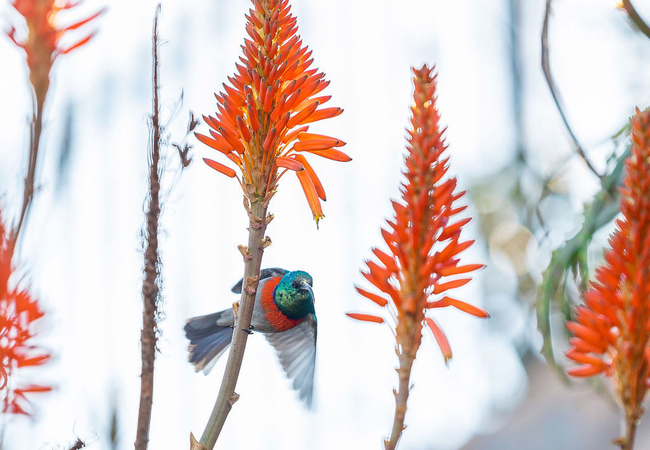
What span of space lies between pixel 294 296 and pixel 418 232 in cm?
198

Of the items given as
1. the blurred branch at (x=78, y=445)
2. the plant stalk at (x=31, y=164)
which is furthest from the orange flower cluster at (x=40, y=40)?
the blurred branch at (x=78, y=445)

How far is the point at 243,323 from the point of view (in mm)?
661

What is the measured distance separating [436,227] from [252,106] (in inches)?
9.5

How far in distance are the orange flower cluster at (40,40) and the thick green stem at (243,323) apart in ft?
0.95

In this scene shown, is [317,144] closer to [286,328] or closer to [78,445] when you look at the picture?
[78,445]

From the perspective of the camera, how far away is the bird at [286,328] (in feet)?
8.02

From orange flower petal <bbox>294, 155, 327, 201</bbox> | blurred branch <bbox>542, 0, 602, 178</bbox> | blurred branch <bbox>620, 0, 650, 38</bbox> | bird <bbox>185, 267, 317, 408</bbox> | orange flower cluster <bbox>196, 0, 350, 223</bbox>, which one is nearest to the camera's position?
orange flower cluster <bbox>196, 0, 350, 223</bbox>

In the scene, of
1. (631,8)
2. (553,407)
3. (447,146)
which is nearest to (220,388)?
(447,146)

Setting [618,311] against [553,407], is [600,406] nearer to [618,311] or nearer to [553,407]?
[553,407]

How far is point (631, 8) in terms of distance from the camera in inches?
46.9

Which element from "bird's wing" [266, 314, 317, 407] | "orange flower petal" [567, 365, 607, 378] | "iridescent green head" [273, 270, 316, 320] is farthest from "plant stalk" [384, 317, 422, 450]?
"iridescent green head" [273, 270, 316, 320]

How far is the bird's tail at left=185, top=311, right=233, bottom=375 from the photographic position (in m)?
2.67

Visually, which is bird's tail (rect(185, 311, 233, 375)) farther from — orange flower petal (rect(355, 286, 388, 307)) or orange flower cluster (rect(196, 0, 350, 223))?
orange flower petal (rect(355, 286, 388, 307))

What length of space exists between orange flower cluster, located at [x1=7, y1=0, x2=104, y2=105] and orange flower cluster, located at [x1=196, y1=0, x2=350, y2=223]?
0.94 ft
